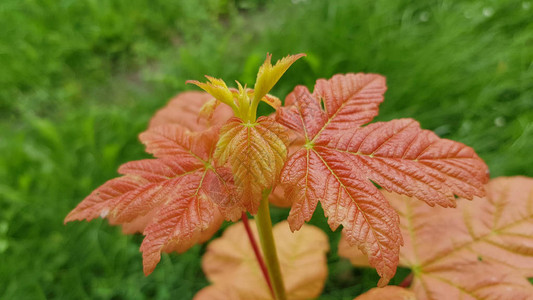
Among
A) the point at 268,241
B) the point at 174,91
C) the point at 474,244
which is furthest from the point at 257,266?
the point at 174,91

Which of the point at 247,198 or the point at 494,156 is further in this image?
the point at 494,156

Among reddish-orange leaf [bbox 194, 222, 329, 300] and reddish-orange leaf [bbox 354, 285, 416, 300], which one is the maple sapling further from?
reddish-orange leaf [bbox 194, 222, 329, 300]

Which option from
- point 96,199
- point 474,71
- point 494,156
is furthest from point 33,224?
point 474,71

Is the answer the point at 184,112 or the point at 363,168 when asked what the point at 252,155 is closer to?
the point at 363,168

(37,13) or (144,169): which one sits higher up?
(37,13)

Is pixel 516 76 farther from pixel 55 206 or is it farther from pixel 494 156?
pixel 55 206

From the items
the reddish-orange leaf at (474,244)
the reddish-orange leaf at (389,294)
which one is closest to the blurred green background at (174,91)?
the reddish-orange leaf at (474,244)

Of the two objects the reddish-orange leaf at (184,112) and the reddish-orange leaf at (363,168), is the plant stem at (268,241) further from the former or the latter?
the reddish-orange leaf at (184,112)
